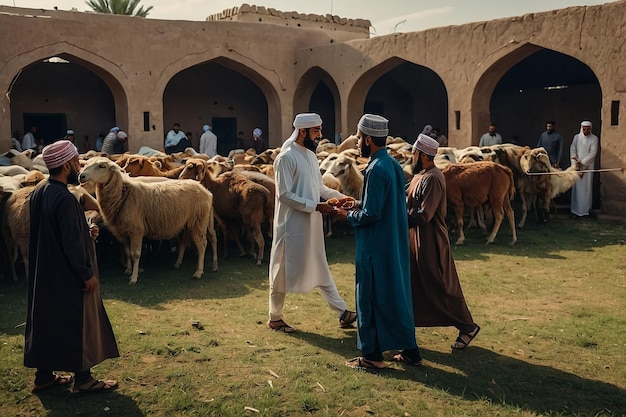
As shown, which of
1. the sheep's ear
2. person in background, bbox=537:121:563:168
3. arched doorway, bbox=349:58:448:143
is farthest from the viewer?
arched doorway, bbox=349:58:448:143

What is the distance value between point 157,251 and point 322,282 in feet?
15.4

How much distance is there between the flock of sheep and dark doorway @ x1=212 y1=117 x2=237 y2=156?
31.7 ft

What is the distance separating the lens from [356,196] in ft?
33.3

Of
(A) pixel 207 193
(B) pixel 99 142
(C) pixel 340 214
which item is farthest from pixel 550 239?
(B) pixel 99 142

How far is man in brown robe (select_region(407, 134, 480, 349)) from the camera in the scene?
495cm

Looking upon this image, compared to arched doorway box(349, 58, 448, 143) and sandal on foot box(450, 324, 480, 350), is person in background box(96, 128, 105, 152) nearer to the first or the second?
arched doorway box(349, 58, 448, 143)

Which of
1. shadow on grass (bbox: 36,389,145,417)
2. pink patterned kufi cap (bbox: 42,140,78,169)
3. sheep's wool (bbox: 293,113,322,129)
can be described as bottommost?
shadow on grass (bbox: 36,389,145,417)

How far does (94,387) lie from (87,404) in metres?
0.15

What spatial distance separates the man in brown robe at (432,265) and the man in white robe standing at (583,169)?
8701 mm

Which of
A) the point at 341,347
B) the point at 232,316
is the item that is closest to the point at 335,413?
the point at 341,347

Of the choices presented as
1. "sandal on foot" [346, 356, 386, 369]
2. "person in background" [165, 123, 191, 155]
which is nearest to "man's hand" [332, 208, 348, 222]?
"sandal on foot" [346, 356, 386, 369]

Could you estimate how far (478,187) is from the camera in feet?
33.4

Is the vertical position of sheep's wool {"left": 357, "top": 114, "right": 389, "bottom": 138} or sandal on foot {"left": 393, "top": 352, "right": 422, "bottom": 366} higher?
sheep's wool {"left": 357, "top": 114, "right": 389, "bottom": 138}

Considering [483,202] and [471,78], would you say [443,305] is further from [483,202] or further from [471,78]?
[471,78]
